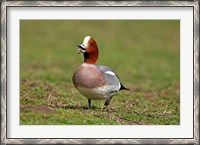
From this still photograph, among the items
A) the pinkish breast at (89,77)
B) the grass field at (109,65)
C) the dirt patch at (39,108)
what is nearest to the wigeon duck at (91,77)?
the pinkish breast at (89,77)

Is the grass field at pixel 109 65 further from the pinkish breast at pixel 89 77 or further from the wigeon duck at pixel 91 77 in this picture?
the pinkish breast at pixel 89 77

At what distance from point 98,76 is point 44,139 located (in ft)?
5.03

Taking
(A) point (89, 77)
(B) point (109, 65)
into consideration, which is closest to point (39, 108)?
(A) point (89, 77)

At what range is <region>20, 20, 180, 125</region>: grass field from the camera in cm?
916

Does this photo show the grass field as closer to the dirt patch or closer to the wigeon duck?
the dirt patch

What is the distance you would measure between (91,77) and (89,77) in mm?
37

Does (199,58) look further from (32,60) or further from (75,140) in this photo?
(32,60)

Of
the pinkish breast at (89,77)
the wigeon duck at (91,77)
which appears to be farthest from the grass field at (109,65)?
the pinkish breast at (89,77)

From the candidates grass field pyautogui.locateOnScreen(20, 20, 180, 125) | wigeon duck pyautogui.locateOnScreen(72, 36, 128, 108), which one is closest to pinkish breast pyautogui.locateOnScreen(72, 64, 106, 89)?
wigeon duck pyautogui.locateOnScreen(72, 36, 128, 108)

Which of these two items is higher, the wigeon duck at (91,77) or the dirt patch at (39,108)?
the wigeon duck at (91,77)

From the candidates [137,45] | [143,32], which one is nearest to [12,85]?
[137,45]

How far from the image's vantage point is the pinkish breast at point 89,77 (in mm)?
8711

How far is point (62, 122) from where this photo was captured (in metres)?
8.45

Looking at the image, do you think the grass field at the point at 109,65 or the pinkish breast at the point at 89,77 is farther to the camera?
the grass field at the point at 109,65
